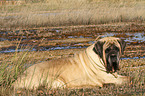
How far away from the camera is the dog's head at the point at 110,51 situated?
4.89 meters

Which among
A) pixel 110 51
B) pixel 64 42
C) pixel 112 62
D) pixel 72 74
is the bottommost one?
pixel 64 42

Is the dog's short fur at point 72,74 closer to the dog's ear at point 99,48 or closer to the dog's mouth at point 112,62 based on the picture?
the dog's ear at point 99,48

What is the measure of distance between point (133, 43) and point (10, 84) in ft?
30.0

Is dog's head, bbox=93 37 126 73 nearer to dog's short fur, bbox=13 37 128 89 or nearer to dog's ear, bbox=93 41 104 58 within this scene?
dog's ear, bbox=93 41 104 58

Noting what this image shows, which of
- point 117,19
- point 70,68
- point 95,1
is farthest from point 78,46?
point 95,1

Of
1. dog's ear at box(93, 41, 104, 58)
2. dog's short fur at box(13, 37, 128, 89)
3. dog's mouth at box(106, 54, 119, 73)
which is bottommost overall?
dog's short fur at box(13, 37, 128, 89)

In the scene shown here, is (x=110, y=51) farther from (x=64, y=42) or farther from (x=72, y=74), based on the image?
(x=64, y=42)

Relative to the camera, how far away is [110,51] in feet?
16.1

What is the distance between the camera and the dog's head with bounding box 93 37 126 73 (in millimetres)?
4891

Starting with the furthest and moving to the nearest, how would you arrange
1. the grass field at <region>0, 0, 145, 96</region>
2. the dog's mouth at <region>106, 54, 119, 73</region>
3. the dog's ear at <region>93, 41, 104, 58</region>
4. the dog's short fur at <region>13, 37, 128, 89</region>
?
the dog's short fur at <region>13, 37, 128, 89</region>, the grass field at <region>0, 0, 145, 96</region>, the dog's ear at <region>93, 41, 104, 58</region>, the dog's mouth at <region>106, 54, 119, 73</region>

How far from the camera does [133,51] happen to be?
440 inches

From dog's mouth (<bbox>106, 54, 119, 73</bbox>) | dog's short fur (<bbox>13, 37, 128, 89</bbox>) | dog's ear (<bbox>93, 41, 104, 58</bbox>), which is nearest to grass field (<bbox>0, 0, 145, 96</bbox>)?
dog's short fur (<bbox>13, 37, 128, 89</bbox>)

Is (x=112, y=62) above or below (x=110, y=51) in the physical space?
below

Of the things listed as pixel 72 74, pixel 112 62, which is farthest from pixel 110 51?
pixel 72 74
